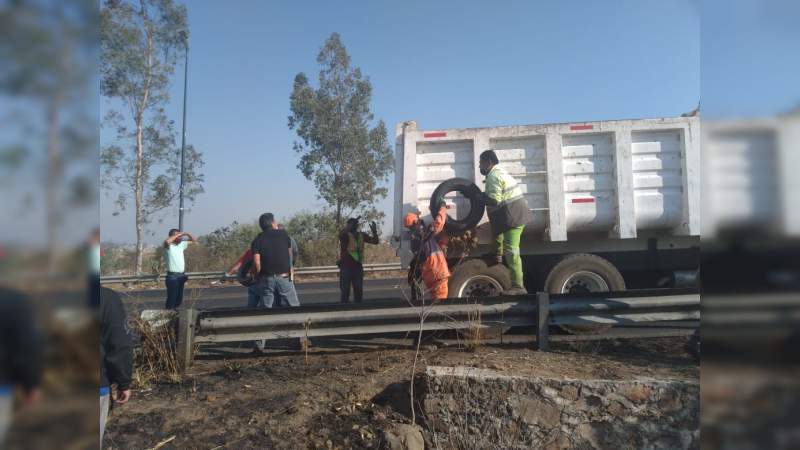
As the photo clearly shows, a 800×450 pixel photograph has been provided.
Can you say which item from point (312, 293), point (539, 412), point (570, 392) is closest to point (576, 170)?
point (570, 392)

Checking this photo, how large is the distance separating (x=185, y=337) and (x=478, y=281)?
3437 millimetres

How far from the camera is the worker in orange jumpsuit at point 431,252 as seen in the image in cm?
553

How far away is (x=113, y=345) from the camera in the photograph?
7.69ft

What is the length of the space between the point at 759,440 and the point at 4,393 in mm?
1947

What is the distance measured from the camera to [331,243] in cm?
1359

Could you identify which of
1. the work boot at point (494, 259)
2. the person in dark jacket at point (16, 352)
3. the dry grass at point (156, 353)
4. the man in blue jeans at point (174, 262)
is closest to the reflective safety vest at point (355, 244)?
the work boot at point (494, 259)

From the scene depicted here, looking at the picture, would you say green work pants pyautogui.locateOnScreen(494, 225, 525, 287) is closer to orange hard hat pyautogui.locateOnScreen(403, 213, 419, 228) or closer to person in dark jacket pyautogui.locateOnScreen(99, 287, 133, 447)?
orange hard hat pyautogui.locateOnScreen(403, 213, 419, 228)

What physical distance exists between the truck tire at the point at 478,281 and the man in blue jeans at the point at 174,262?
371cm

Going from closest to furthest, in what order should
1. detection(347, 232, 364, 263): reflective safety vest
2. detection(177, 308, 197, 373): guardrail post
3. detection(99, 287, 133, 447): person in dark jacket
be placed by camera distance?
1. detection(99, 287, 133, 447): person in dark jacket
2. detection(177, 308, 197, 373): guardrail post
3. detection(347, 232, 364, 263): reflective safety vest

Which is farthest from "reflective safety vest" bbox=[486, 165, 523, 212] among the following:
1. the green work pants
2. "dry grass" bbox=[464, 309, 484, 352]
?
"dry grass" bbox=[464, 309, 484, 352]

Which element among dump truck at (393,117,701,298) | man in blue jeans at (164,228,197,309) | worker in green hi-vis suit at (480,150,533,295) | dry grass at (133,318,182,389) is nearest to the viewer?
dry grass at (133,318,182,389)

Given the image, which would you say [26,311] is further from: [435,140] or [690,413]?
[435,140]

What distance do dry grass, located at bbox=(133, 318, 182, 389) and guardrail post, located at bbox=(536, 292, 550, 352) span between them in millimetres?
3467

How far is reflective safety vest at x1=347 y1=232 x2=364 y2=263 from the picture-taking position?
274 inches
